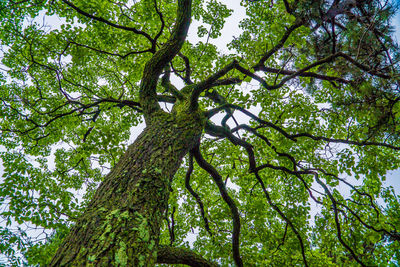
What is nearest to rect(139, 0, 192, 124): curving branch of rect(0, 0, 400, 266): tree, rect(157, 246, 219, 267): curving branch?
rect(0, 0, 400, 266): tree

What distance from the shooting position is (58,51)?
4496 mm

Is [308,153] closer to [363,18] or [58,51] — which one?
[363,18]

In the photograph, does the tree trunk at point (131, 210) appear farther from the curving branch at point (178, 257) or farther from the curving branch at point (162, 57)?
the curving branch at point (178, 257)

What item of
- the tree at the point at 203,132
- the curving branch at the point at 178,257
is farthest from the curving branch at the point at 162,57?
the curving branch at the point at 178,257

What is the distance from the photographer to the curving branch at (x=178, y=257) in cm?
313

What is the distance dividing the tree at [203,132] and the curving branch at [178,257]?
0.06 ft

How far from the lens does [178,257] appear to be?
10.4 ft

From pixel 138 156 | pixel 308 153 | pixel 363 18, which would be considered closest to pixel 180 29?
pixel 138 156

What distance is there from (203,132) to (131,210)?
348 cm

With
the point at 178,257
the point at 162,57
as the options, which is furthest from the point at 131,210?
the point at 162,57

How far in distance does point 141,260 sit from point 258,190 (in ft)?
17.8

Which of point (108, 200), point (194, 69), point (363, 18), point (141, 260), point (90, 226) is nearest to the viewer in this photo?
point (141, 260)

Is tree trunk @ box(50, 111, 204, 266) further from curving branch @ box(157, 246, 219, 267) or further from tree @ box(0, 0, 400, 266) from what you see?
curving branch @ box(157, 246, 219, 267)

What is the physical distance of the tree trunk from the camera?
4.57 feet
